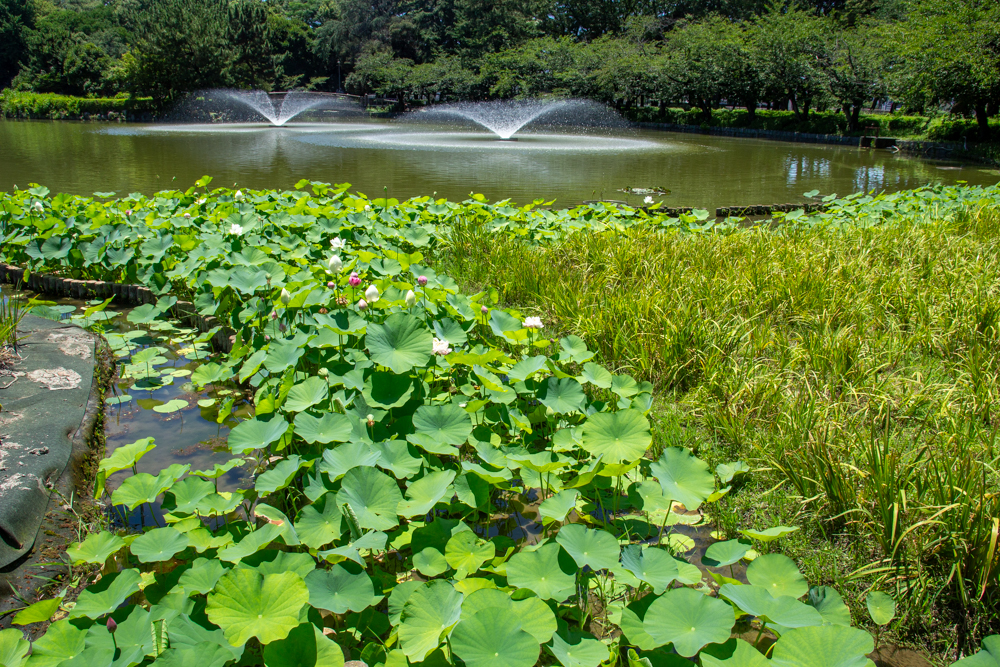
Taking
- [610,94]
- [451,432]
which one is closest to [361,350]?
[451,432]

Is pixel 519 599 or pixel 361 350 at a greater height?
pixel 361 350

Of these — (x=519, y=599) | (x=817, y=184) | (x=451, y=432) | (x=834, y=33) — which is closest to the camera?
(x=519, y=599)

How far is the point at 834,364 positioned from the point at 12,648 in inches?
123

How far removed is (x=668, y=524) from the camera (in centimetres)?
218

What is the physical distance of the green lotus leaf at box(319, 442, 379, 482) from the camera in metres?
1.88

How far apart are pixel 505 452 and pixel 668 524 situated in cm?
62

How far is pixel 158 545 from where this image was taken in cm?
169

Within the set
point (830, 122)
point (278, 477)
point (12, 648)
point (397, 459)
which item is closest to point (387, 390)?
point (397, 459)

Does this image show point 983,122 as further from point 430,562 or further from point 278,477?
point 278,477

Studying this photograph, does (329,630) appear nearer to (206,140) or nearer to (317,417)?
(317,417)

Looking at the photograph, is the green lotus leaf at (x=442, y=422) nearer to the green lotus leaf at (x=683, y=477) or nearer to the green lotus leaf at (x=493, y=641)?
the green lotus leaf at (x=683, y=477)

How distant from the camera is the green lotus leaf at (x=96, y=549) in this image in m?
1.64

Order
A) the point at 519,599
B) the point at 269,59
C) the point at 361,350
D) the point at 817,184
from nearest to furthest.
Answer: the point at 519,599, the point at 361,350, the point at 817,184, the point at 269,59

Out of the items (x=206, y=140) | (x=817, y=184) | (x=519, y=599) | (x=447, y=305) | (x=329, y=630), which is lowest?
(x=329, y=630)
